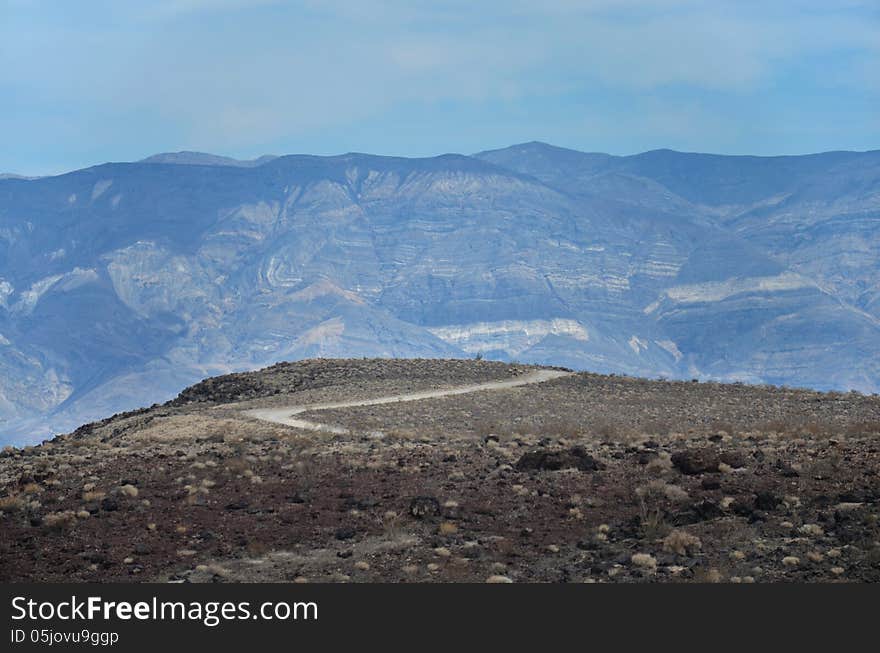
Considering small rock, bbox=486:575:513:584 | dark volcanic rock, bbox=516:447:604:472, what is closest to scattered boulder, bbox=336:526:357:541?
small rock, bbox=486:575:513:584

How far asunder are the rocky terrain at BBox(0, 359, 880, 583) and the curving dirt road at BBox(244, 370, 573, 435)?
121cm

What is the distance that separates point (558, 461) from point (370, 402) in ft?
77.4

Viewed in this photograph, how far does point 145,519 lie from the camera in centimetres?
3059

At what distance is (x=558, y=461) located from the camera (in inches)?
1390

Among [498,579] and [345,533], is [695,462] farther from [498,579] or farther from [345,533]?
[498,579]

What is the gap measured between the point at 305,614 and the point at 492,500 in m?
10.9

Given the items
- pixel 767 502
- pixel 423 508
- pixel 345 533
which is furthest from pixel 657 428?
pixel 345 533

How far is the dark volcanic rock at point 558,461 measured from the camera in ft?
115

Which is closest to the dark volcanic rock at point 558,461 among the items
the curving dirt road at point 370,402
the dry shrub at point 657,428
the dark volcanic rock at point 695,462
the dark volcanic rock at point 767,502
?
the dark volcanic rock at point 695,462

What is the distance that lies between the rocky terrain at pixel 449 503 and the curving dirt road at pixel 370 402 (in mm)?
1206

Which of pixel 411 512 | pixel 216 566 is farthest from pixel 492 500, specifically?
pixel 216 566

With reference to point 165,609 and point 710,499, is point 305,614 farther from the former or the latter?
point 710,499

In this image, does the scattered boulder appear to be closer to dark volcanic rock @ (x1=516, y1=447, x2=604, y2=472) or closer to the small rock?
the small rock

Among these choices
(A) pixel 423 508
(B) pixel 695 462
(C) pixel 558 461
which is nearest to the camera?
(A) pixel 423 508
